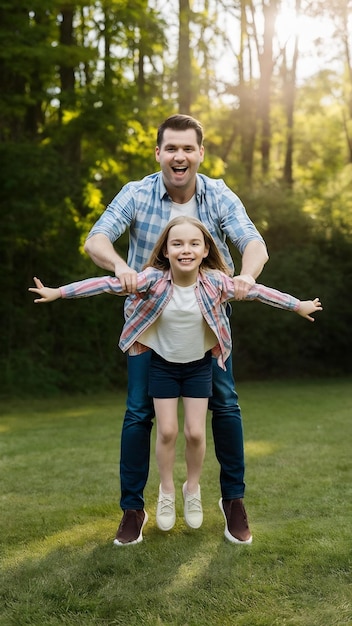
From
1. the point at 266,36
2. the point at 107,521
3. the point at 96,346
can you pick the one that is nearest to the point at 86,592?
the point at 107,521

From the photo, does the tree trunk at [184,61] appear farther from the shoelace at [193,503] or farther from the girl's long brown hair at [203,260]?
the shoelace at [193,503]

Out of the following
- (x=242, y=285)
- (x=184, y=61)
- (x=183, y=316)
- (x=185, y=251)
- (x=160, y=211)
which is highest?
(x=184, y=61)

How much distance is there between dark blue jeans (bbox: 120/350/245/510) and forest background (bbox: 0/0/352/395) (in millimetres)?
8455

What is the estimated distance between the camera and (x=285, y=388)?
14180 millimetres

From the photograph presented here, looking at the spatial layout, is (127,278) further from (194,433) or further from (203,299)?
(194,433)

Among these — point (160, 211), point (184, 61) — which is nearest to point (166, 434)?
point (160, 211)

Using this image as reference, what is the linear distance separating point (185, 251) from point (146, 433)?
89 cm

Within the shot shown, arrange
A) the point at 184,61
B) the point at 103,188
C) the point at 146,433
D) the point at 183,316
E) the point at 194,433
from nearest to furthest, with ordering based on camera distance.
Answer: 1. the point at 183,316
2. the point at 194,433
3. the point at 146,433
4. the point at 103,188
5. the point at 184,61

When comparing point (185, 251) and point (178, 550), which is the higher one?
point (185, 251)

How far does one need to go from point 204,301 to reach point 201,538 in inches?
44.2

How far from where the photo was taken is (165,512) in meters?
3.74

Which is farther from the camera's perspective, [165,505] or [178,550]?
[165,505]

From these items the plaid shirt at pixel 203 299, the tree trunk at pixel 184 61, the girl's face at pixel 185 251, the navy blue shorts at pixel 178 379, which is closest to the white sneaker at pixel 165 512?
the navy blue shorts at pixel 178 379

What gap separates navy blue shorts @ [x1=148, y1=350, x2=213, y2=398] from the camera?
3578mm
